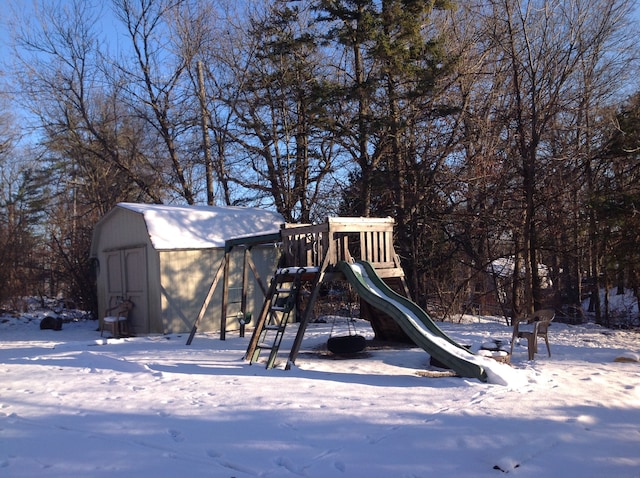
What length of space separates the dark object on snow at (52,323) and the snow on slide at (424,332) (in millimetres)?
11374

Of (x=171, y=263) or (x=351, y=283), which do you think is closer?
(x=351, y=283)

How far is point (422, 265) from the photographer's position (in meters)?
16.1

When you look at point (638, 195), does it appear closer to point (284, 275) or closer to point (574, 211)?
point (574, 211)

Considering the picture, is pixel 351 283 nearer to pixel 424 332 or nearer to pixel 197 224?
pixel 424 332

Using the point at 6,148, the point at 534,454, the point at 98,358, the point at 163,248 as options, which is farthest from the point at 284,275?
the point at 6,148

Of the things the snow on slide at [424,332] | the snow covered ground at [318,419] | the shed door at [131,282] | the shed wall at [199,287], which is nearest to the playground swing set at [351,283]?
the snow on slide at [424,332]

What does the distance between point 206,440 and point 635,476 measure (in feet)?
10.3

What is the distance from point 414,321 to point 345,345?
1.79 meters

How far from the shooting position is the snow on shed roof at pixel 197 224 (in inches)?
524

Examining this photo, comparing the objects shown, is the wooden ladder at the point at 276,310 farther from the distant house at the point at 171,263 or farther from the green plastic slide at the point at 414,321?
the distant house at the point at 171,263

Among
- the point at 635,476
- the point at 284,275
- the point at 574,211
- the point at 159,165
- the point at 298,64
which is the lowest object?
the point at 635,476

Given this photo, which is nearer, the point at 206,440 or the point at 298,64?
the point at 206,440

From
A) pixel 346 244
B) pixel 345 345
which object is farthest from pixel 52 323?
pixel 346 244

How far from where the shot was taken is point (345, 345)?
8898mm
